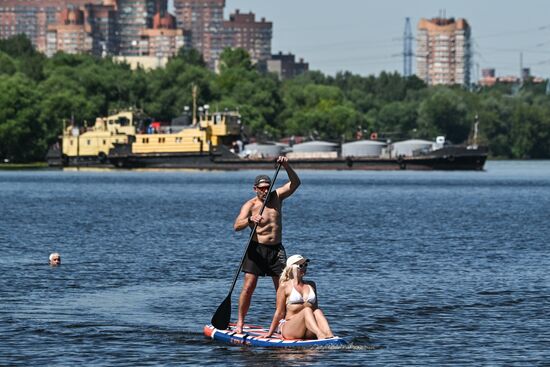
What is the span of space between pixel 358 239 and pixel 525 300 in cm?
2577

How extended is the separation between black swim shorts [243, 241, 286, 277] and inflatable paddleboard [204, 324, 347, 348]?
4.28ft

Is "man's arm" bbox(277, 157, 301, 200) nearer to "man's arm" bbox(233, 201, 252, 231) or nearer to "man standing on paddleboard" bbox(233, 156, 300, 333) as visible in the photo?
"man standing on paddleboard" bbox(233, 156, 300, 333)

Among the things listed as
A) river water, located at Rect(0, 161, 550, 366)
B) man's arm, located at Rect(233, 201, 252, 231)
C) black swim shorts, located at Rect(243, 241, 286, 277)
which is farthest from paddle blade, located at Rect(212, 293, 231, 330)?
man's arm, located at Rect(233, 201, 252, 231)

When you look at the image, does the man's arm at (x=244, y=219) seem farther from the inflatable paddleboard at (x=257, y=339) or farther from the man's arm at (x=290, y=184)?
the inflatable paddleboard at (x=257, y=339)

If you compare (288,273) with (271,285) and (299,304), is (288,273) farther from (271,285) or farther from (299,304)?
(271,285)

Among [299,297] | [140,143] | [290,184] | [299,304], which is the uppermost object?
[290,184]

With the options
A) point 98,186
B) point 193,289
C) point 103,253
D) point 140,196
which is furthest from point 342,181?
point 193,289

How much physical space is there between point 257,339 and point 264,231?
2.14m

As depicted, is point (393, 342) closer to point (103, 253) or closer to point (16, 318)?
point (16, 318)

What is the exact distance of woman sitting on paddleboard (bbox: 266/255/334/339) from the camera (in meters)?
30.8

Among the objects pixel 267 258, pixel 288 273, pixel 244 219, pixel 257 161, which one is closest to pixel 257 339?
pixel 267 258

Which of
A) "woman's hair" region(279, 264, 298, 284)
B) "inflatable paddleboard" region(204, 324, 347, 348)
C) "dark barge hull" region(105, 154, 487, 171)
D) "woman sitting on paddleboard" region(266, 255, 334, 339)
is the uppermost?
"woman's hair" region(279, 264, 298, 284)

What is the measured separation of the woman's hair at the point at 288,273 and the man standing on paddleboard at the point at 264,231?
51.3 inches

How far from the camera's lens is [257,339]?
32188 millimetres
